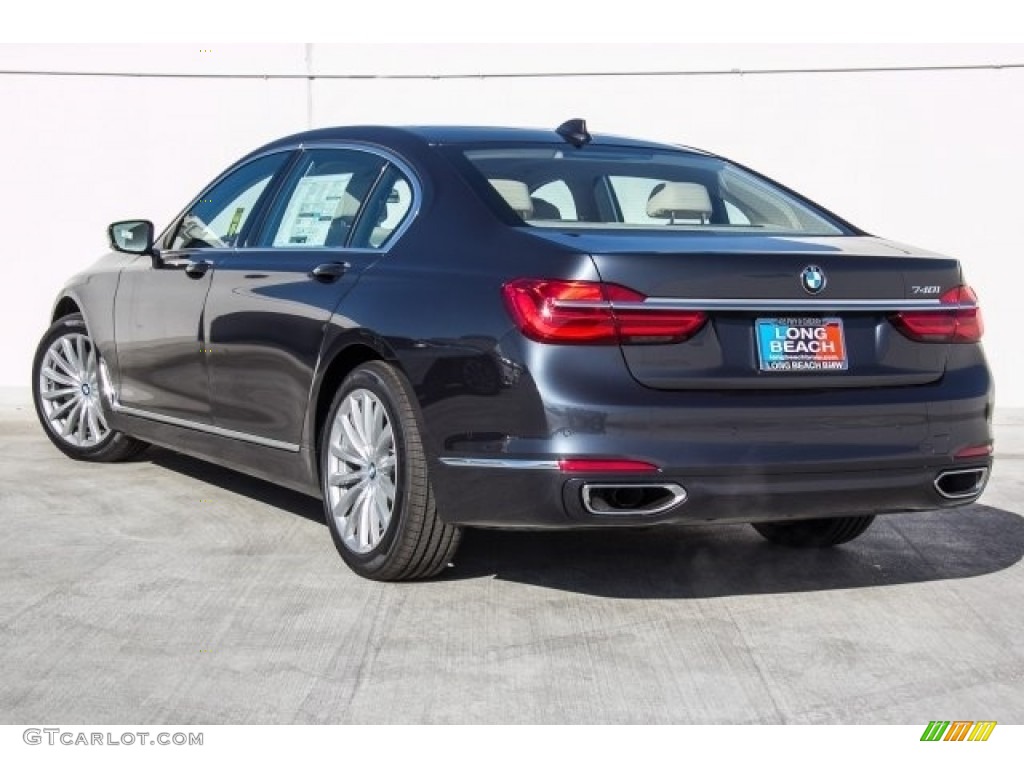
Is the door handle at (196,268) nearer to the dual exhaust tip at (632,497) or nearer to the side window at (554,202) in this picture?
the side window at (554,202)

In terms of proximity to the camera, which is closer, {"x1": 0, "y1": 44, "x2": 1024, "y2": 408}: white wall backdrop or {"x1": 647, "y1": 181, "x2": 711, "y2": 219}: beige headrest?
{"x1": 647, "y1": 181, "x2": 711, "y2": 219}: beige headrest

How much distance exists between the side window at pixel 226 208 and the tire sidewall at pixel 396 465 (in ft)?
4.24

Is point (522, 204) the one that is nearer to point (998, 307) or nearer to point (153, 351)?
point (153, 351)

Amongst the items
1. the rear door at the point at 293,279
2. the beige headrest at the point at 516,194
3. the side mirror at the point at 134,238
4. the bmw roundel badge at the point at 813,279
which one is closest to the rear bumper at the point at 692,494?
the bmw roundel badge at the point at 813,279

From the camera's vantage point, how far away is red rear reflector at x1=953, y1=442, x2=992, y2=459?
554cm

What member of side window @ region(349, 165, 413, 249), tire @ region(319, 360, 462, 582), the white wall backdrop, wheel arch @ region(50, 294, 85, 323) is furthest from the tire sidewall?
the white wall backdrop

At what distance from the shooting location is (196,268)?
7082 mm

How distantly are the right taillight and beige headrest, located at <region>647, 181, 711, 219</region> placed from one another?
2.96 feet

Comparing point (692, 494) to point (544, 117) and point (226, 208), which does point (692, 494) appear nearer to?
point (226, 208)

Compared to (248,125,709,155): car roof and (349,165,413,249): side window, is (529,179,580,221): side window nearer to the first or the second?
(248,125,709,155): car roof

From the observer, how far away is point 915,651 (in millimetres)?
5047

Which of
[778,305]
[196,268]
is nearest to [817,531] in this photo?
[778,305]

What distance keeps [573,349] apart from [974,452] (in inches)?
57.8
